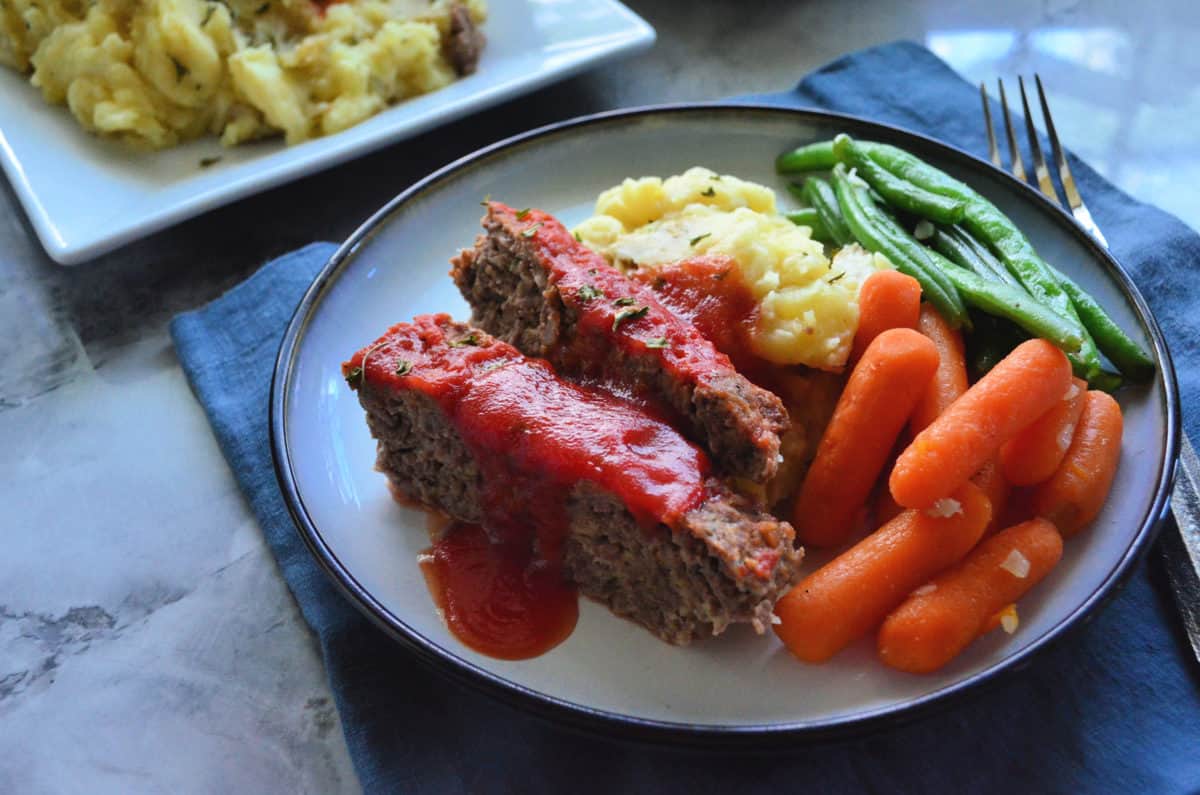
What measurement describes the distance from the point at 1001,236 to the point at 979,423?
3.62ft

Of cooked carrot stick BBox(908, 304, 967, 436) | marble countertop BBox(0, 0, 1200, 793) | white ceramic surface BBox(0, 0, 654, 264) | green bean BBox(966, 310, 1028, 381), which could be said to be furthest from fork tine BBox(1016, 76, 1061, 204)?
white ceramic surface BBox(0, 0, 654, 264)

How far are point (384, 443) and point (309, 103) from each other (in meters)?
2.57

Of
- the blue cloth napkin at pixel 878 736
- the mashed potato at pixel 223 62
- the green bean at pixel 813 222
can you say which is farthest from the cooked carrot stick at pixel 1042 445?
the mashed potato at pixel 223 62

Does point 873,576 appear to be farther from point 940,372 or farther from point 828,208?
point 828,208

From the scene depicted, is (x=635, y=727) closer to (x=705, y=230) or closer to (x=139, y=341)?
(x=705, y=230)

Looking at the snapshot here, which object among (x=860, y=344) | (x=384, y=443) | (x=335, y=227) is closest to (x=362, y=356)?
(x=384, y=443)

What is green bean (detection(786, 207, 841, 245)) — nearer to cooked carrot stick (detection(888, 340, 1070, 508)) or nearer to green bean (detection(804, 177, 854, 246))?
green bean (detection(804, 177, 854, 246))

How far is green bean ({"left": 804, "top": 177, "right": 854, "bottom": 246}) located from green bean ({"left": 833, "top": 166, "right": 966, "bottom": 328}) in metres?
0.04

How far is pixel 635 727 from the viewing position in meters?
2.54

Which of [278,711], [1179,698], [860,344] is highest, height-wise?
[860,344]

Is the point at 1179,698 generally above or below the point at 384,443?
below

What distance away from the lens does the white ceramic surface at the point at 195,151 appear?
181 inches

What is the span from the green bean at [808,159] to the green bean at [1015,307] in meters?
0.84

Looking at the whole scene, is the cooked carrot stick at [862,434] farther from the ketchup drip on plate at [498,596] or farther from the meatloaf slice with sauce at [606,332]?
the ketchup drip on plate at [498,596]
